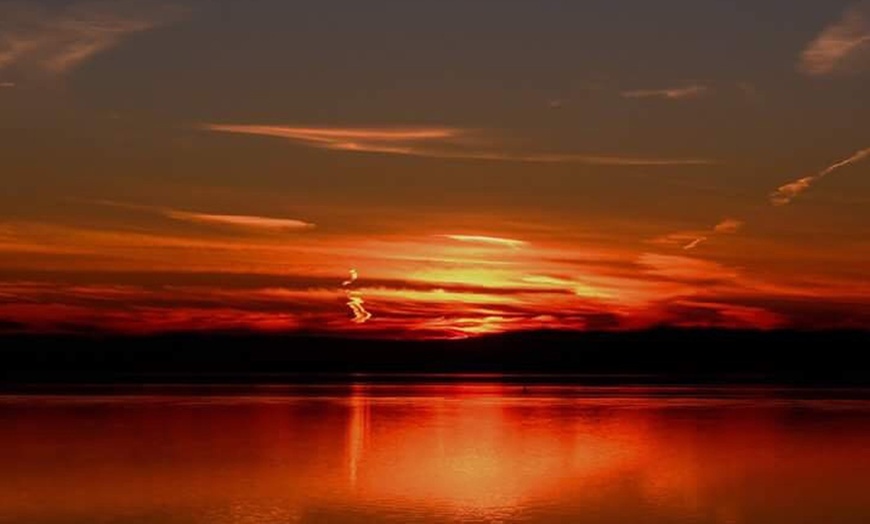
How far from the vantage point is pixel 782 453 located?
39.9 metres

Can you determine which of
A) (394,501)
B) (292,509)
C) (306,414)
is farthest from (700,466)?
(306,414)

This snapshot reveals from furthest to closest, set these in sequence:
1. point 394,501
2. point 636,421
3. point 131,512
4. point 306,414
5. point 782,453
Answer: point 306,414, point 636,421, point 782,453, point 394,501, point 131,512

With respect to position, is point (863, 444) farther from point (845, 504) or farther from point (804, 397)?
point (804, 397)

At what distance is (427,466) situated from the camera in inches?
1382

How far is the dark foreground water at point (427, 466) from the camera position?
26.5 metres

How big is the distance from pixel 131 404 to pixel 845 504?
149 feet

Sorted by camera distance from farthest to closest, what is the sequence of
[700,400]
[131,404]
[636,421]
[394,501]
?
[700,400]
[131,404]
[636,421]
[394,501]

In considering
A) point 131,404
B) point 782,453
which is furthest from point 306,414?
point 782,453

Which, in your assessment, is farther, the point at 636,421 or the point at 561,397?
the point at 561,397

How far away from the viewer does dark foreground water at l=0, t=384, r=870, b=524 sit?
87.1ft

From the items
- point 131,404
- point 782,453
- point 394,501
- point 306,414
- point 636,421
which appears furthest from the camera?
point 131,404

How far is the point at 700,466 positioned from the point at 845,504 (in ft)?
26.7

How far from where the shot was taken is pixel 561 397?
274 ft

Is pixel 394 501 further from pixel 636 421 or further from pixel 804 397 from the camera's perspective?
pixel 804 397
